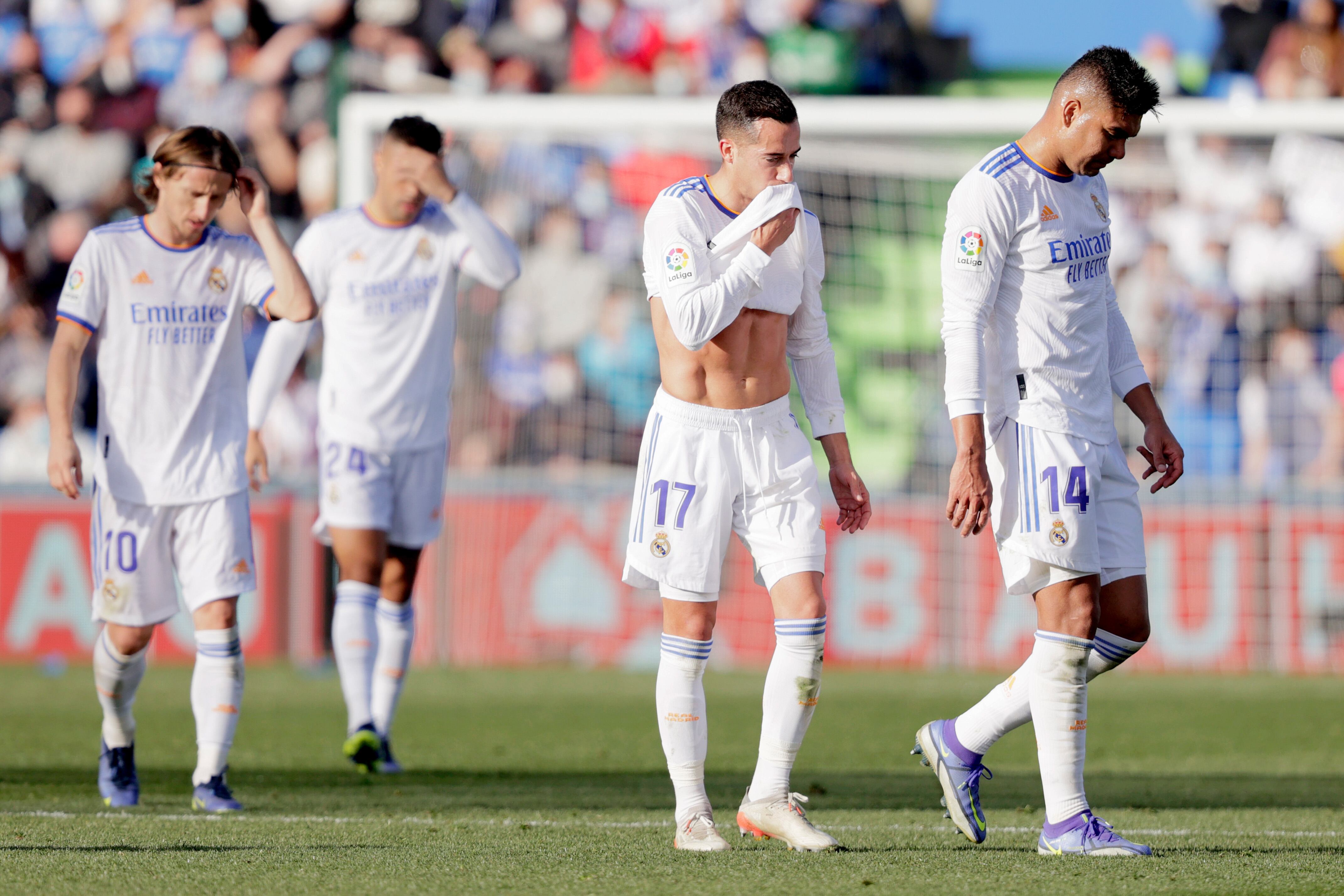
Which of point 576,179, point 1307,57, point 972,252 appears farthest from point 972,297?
point 1307,57

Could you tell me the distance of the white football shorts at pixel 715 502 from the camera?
4.71 m

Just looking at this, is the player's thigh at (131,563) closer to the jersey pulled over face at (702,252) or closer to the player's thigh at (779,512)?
the jersey pulled over face at (702,252)

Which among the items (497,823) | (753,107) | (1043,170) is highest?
(753,107)

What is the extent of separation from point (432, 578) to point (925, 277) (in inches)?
A: 187

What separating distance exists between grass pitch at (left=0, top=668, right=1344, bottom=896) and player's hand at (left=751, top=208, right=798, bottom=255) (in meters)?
1.63

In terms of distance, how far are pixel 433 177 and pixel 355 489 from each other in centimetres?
141

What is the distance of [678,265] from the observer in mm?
4586

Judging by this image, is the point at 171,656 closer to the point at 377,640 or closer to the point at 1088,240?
the point at 377,640

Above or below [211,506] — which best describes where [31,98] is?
above

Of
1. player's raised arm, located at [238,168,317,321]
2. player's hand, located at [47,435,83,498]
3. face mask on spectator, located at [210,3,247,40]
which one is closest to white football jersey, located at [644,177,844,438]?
player's raised arm, located at [238,168,317,321]

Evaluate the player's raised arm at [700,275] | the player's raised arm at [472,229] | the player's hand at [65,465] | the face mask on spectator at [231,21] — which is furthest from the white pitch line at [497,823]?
the face mask on spectator at [231,21]

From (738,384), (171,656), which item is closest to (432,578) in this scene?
(171,656)

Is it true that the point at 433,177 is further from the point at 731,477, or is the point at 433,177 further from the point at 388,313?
the point at 731,477

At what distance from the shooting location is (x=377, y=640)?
753 cm
